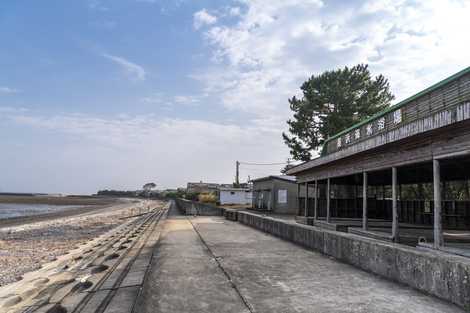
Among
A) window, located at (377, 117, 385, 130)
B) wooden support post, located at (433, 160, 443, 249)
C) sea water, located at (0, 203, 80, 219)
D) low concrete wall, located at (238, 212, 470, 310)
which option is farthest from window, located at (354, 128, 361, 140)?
sea water, located at (0, 203, 80, 219)

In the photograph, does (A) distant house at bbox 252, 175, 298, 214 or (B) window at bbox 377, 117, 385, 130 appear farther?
(A) distant house at bbox 252, 175, 298, 214

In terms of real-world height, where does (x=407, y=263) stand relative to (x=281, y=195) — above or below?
below

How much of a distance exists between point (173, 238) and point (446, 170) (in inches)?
413

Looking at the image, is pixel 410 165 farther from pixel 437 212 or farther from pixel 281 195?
pixel 281 195

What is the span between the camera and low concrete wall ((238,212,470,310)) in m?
5.50

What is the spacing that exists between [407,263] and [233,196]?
136 ft

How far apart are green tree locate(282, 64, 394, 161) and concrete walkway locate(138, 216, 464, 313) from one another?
2203 centimetres

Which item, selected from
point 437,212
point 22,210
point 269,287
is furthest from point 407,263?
point 22,210

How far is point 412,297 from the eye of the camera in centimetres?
596

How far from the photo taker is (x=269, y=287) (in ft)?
21.7

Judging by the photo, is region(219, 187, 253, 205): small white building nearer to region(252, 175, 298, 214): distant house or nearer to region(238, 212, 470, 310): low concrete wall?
region(252, 175, 298, 214): distant house

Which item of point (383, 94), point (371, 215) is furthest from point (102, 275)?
point (383, 94)

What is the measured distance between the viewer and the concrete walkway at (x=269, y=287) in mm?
5473

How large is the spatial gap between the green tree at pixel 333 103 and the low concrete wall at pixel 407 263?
68.3 ft
